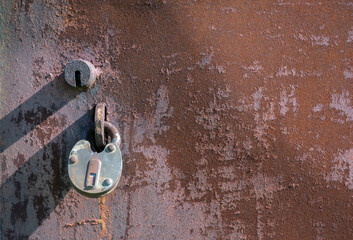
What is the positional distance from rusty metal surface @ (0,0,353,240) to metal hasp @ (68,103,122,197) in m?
0.08

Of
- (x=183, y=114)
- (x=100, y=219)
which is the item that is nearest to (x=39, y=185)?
(x=100, y=219)

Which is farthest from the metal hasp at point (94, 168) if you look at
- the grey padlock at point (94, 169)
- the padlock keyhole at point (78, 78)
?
the padlock keyhole at point (78, 78)

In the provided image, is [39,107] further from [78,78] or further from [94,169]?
[94,169]

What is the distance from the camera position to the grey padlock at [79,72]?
0.69m

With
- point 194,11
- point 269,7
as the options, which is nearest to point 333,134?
point 269,7

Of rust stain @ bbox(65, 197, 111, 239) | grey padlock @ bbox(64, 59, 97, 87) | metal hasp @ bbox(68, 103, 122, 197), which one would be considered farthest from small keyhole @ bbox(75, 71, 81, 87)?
rust stain @ bbox(65, 197, 111, 239)

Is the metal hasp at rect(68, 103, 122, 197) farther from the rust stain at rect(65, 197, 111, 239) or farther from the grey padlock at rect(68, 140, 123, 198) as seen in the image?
the rust stain at rect(65, 197, 111, 239)

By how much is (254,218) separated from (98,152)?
1.62 feet

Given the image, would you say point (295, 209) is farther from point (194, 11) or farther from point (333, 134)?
point (194, 11)

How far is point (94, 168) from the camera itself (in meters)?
0.64

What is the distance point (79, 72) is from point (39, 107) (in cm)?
16

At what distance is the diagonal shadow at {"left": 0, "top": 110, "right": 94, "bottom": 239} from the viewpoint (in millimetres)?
729

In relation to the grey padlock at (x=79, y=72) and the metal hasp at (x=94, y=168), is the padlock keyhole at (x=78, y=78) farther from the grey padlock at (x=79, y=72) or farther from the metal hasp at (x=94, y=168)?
the metal hasp at (x=94, y=168)

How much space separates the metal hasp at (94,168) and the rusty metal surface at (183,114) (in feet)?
0.26
